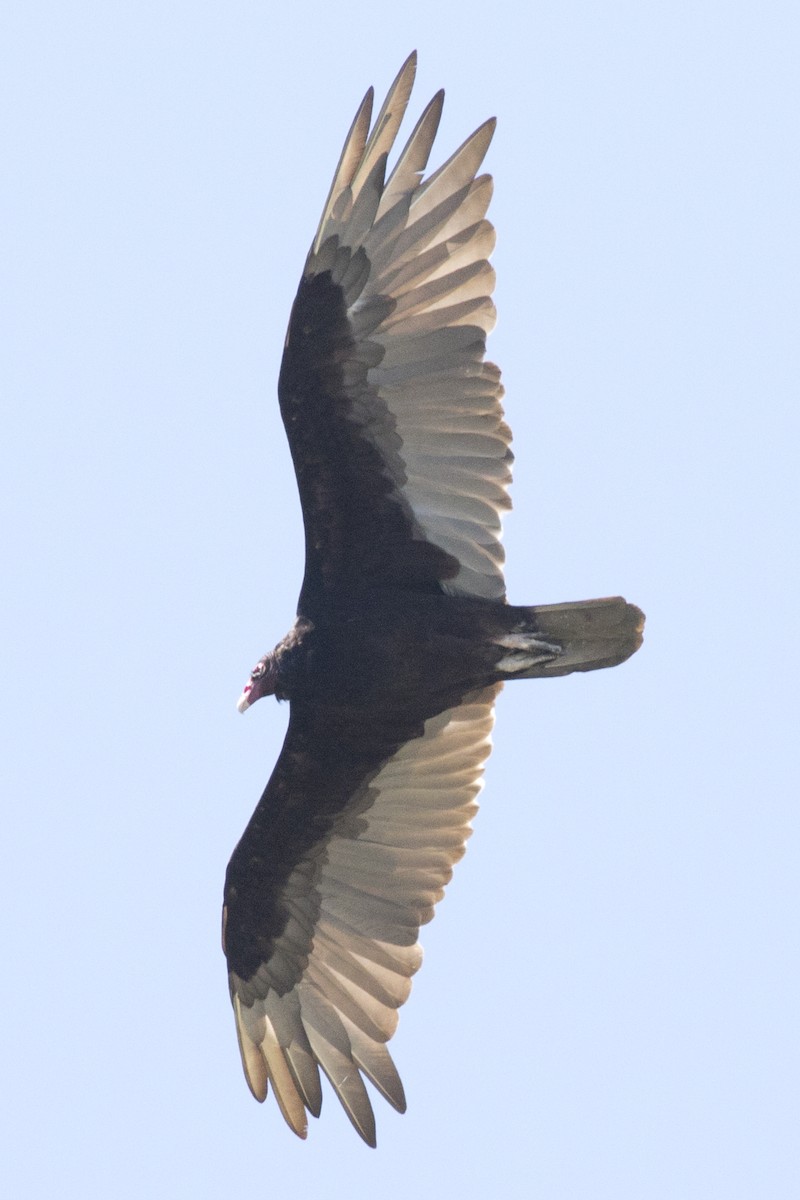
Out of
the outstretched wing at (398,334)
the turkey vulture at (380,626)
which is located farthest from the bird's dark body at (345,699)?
the outstretched wing at (398,334)

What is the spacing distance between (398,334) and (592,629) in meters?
1.43

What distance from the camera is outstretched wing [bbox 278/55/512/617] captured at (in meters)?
8.19

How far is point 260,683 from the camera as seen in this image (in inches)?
349

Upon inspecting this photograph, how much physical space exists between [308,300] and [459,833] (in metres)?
2.48

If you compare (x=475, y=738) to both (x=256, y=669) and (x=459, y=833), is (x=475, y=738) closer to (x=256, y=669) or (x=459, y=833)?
(x=459, y=833)

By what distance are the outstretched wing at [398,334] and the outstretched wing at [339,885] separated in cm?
117

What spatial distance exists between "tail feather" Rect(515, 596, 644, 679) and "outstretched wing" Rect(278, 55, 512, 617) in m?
0.52

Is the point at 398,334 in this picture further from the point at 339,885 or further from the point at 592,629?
the point at 339,885

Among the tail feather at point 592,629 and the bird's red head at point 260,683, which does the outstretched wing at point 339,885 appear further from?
the tail feather at point 592,629

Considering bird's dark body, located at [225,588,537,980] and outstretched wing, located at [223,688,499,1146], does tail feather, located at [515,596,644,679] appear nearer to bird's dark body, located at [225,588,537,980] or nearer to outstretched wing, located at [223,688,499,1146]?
bird's dark body, located at [225,588,537,980]

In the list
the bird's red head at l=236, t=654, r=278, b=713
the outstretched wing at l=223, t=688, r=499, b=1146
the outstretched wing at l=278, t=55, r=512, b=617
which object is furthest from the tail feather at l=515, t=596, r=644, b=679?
the bird's red head at l=236, t=654, r=278, b=713

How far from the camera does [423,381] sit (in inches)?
326

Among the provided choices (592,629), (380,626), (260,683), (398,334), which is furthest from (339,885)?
(398,334)

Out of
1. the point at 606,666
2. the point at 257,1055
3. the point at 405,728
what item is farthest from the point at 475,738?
the point at 257,1055
